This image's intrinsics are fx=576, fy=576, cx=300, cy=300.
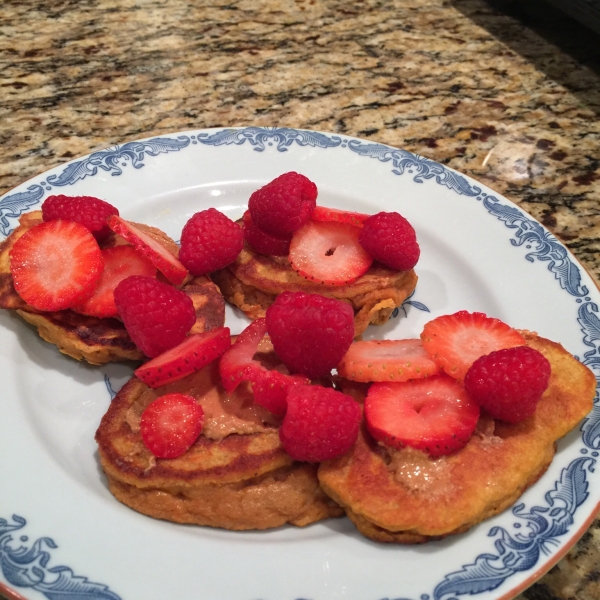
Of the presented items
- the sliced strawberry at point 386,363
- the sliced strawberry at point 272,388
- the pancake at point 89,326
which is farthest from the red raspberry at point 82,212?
the sliced strawberry at point 386,363

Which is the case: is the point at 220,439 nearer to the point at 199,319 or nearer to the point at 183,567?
the point at 183,567

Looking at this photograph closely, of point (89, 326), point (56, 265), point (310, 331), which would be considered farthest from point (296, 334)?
point (56, 265)

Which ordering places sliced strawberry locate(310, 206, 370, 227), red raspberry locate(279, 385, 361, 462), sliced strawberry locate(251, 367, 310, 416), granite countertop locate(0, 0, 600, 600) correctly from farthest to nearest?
granite countertop locate(0, 0, 600, 600), sliced strawberry locate(310, 206, 370, 227), sliced strawberry locate(251, 367, 310, 416), red raspberry locate(279, 385, 361, 462)

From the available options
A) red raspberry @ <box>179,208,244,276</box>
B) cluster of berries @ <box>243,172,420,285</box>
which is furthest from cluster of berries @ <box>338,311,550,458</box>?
red raspberry @ <box>179,208,244,276</box>

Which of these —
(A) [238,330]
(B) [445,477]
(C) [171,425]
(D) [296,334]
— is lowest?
(A) [238,330]

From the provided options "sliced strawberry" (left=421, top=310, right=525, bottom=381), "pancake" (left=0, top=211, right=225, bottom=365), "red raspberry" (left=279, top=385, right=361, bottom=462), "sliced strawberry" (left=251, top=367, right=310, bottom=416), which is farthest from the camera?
"pancake" (left=0, top=211, right=225, bottom=365)

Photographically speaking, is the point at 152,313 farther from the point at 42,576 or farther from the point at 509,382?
the point at 509,382

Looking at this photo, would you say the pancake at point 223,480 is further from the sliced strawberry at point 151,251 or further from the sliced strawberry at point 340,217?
the sliced strawberry at point 340,217

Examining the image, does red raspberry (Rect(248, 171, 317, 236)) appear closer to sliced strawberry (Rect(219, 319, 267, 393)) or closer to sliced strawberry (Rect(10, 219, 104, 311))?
sliced strawberry (Rect(219, 319, 267, 393))
